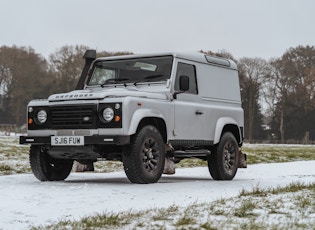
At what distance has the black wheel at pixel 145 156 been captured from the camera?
9.26 metres

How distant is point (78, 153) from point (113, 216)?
13.6ft

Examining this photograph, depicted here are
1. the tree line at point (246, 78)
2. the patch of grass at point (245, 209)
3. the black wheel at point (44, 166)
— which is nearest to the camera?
the patch of grass at point (245, 209)

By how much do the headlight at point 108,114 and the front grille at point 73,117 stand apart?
19cm

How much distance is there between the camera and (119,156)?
978 centimetres

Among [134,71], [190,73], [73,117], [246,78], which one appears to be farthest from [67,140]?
[246,78]

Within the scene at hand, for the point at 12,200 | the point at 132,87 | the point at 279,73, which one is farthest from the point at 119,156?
the point at 279,73

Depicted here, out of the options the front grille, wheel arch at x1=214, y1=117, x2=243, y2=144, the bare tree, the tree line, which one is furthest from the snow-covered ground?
the bare tree

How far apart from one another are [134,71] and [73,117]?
1820 mm

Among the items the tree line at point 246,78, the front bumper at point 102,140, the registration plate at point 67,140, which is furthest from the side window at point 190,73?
the tree line at point 246,78

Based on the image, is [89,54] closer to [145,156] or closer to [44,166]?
[44,166]

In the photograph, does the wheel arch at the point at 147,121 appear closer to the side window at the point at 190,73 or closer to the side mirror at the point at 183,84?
the side mirror at the point at 183,84

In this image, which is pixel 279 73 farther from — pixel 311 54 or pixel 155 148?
pixel 155 148

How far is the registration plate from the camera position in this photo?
9.47m

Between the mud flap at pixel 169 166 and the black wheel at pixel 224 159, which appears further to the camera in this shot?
→ the black wheel at pixel 224 159
